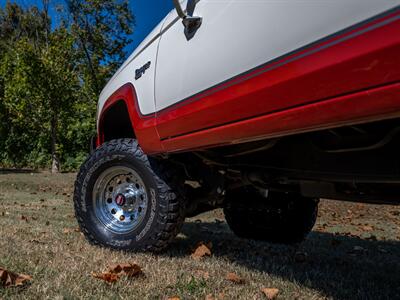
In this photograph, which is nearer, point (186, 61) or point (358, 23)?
point (358, 23)

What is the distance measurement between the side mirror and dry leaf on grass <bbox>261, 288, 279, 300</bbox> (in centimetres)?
142

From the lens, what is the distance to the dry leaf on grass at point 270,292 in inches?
84.5

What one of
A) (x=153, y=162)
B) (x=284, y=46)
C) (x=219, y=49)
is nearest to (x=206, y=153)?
(x=153, y=162)

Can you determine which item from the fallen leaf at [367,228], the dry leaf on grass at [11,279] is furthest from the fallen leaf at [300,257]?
the fallen leaf at [367,228]

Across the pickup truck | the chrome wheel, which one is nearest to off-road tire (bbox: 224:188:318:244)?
the pickup truck

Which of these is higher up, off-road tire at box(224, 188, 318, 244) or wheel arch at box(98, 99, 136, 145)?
wheel arch at box(98, 99, 136, 145)

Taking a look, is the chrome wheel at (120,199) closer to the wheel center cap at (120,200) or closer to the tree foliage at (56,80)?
the wheel center cap at (120,200)

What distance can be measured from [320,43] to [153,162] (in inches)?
67.7

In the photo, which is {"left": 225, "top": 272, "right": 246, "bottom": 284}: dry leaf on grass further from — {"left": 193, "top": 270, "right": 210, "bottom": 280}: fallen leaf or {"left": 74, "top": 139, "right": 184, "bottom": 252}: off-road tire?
{"left": 74, "top": 139, "right": 184, "bottom": 252}: off-road tire

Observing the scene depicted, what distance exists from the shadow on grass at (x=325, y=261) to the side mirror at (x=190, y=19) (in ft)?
5.03

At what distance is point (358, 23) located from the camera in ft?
4.81

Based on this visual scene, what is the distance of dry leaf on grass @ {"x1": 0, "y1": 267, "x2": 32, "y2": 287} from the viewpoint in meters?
1.96

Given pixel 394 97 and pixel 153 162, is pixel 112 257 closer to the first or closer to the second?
pixel 153 162

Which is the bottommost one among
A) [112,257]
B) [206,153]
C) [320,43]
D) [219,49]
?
[112,257]
